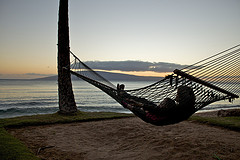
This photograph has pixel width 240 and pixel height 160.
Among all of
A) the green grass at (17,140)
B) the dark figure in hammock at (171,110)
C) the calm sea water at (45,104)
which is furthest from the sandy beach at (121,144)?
the calm sea water at (45,104)

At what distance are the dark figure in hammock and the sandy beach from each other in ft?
1.65

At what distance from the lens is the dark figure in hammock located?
2990 mm

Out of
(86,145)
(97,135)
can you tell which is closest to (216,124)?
(97,135)

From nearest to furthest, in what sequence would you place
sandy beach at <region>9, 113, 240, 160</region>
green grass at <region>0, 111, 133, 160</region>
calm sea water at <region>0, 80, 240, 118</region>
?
green grass at <region>0, 111, 133, 160</region> → sandy beach at <region>9, 113, 240, 160</region> → calm sea water at <region>0, 80, 240, 118</region>

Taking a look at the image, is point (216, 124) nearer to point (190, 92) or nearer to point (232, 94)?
point (232, 94)

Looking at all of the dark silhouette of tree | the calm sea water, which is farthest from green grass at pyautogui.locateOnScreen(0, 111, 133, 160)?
the calm sea water

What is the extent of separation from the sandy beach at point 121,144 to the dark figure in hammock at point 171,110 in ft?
1.65

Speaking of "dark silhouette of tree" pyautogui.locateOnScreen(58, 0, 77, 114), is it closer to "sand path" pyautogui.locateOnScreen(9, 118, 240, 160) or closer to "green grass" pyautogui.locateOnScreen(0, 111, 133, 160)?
"green grass" pyautogui.locateOnScreen(0, 111, 133, 160)

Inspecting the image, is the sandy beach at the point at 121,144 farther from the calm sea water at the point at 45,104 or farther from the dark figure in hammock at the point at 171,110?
the calm sea water at the point at 45,104

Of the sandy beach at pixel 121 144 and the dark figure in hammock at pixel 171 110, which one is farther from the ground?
the dark figure in hammock at pixel 171 110

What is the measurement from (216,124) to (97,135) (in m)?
3.33

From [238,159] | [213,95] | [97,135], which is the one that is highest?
[213,95]

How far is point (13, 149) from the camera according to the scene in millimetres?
2787

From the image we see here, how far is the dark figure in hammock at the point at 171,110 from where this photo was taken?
2.99 meters
